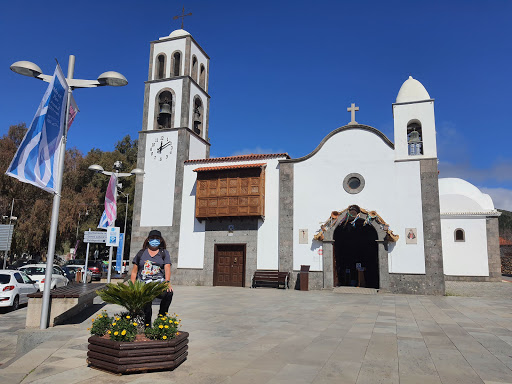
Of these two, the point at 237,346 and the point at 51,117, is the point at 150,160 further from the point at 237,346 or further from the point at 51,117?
the point at 237,346

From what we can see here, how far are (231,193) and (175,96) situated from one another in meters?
7.52

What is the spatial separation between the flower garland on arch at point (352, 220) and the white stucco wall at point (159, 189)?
8716 millimetres

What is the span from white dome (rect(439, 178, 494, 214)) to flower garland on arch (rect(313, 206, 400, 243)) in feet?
34.3

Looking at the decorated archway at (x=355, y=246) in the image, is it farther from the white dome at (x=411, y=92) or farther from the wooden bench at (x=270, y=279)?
the white dome at (x=411, y=92)

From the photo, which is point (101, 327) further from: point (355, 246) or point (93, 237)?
point (355, 246)

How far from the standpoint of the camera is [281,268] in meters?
19.9

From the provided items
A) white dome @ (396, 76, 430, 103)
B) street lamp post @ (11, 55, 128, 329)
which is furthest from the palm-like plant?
white dome @ (396, 76, 430, 103)

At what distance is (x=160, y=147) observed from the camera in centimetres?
2333

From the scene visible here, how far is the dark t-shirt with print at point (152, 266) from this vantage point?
622 centimetres

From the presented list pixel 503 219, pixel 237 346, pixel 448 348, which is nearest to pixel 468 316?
pixel 448 348

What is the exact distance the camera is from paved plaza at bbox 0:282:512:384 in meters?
5.06

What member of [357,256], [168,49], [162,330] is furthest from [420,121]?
[162,330]

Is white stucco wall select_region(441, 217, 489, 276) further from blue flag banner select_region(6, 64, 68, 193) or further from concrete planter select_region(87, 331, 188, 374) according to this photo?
blue flag banner select_region(6, 64, 68, 193)

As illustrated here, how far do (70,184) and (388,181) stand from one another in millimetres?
29492
